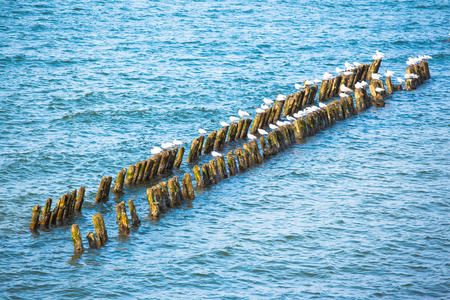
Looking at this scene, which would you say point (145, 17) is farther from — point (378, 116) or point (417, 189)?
point (417, 189)

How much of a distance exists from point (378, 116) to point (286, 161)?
7.11 m

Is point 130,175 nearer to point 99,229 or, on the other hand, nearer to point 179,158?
point 179,158

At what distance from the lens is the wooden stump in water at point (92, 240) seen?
1173 cm

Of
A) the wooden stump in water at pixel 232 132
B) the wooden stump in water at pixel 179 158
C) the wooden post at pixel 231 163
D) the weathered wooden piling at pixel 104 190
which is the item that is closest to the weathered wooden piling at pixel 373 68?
the wooden stump in water at pixel 232 132

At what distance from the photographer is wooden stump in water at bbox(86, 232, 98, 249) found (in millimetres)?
11734

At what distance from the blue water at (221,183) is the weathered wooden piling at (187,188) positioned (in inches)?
13.2

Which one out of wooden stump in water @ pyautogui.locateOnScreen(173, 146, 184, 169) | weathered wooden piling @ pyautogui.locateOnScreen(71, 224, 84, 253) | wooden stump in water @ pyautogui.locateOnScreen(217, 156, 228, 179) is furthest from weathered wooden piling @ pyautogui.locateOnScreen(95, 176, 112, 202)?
wooden stump in water @ pyautogui.locateOnScreen(217, 156, 228, 179)

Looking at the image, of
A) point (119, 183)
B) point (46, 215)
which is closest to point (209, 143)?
point (119, 183)

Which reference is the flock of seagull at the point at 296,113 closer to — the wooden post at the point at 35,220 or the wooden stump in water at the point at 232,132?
the wooden stump in water at the point at 232,132

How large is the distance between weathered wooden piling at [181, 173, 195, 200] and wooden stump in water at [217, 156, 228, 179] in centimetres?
167

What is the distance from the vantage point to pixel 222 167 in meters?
16.1

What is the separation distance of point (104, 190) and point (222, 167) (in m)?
4.02

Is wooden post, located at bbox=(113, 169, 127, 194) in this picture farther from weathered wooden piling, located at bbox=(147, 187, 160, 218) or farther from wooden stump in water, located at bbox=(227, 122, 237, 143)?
wooden stump in water, located at bbox=(227, 122, 237, 143)

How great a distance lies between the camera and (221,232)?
13.1m
